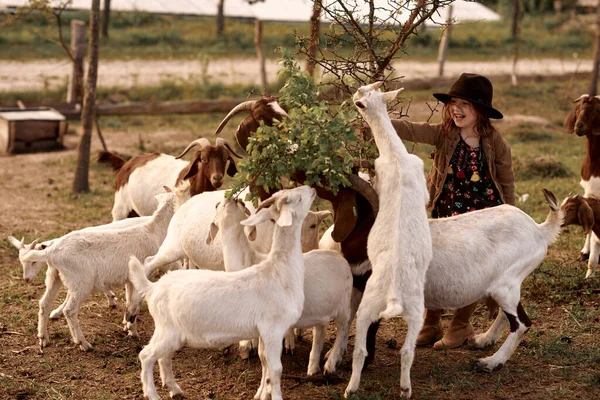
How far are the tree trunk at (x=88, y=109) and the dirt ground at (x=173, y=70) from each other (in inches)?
300

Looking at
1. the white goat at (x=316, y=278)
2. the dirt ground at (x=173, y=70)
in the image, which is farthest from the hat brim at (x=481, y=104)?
the dirt ground at (x=173, y=70)

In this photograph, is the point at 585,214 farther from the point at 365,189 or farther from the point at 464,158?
the point at 365,189

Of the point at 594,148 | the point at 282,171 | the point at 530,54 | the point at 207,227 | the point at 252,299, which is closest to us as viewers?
the point at 252,299

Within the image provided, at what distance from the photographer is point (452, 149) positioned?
21.6 ft

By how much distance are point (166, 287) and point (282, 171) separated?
39.6 inches

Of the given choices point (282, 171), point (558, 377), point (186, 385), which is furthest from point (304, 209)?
point (558, 377)

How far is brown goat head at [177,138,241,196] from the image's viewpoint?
7.76 meters

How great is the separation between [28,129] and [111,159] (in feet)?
17.7

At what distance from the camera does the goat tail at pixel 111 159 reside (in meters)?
9.44

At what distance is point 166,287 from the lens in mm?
5344

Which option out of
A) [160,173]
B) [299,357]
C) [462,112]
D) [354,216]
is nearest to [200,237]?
[299,357]

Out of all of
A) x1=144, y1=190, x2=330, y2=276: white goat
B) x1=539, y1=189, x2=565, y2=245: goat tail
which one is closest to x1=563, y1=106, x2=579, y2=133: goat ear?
x1=539, y1=189, x2=565, y2=245: goat tail

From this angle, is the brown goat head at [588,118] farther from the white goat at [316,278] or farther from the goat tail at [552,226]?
the white goat at [316,278]

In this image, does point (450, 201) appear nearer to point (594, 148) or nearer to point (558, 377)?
point (558, 377)
